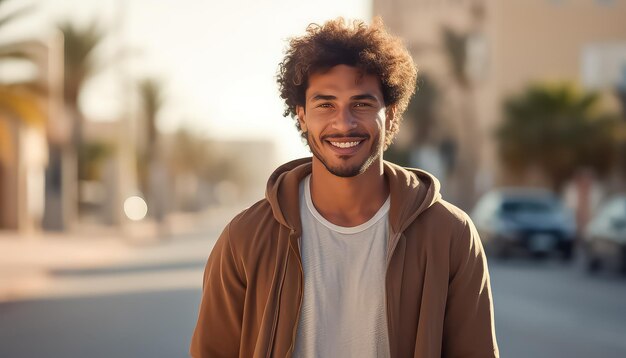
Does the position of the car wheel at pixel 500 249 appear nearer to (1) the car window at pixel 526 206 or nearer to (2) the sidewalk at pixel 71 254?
(1) the car window at pixel 526 206

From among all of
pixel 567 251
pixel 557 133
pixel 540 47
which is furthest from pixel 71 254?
pixel 540 47

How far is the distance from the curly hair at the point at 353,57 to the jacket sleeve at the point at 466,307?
52 cm

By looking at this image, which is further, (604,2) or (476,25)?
(476,25)

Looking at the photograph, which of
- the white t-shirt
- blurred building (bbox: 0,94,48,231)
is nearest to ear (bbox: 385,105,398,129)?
the white t-shirt

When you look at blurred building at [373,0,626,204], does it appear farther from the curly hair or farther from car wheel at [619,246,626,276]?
the curly hair

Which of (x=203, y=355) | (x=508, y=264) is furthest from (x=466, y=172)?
(x=203, y=355)

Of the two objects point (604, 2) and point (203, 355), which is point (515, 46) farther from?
point (203, 355)

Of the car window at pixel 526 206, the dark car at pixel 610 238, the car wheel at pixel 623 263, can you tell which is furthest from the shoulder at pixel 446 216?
the car window at pixel 526 206

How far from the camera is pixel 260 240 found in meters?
3.82

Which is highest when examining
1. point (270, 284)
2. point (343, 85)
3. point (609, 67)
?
point (609, 67)

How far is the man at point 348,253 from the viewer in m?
3.71

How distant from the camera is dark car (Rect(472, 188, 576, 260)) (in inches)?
1097

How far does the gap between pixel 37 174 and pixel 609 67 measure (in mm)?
25946

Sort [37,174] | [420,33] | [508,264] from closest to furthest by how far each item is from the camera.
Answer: [508,264] → [37,174] → [420,33]
